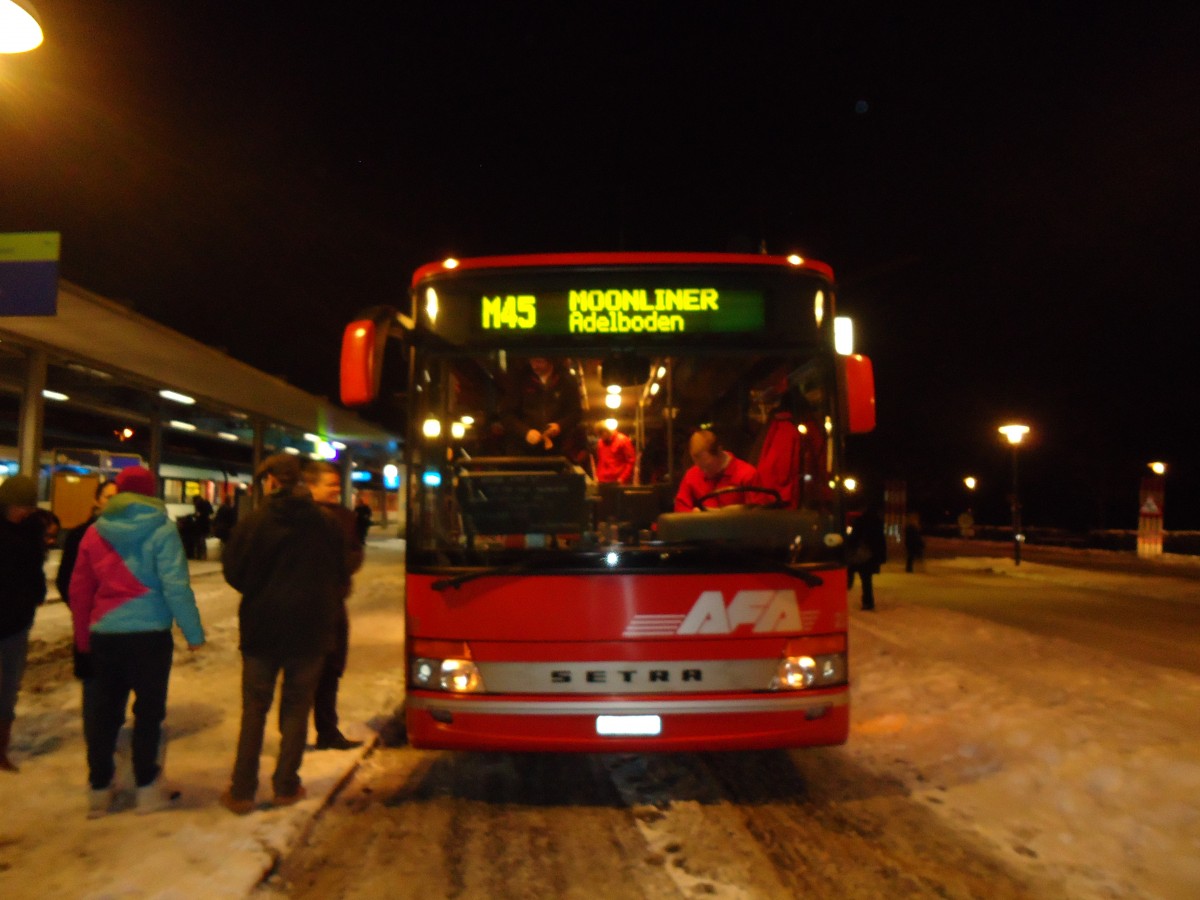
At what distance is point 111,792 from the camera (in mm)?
5391

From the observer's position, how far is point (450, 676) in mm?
5320

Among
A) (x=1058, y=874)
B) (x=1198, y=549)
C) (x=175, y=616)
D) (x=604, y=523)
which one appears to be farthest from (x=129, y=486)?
(x=1198, y=549)

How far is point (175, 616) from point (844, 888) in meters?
3.60

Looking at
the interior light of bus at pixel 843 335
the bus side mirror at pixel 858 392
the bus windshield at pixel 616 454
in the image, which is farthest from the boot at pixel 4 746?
the interior light of bus at pixel 843 335

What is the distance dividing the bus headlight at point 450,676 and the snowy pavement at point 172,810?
36.1 inches

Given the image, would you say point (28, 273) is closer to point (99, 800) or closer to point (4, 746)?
point (4, 746)

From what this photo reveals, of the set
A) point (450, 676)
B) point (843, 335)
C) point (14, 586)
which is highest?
point (843, 335)

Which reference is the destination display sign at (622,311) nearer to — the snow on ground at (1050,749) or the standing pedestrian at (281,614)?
the standing pedestrian at (281,614)

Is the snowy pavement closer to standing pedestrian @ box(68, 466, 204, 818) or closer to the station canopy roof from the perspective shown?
standing pedestrian @ box(68, 466, 204, 818)

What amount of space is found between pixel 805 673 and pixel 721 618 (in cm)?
55

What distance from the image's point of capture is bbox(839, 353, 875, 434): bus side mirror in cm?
559

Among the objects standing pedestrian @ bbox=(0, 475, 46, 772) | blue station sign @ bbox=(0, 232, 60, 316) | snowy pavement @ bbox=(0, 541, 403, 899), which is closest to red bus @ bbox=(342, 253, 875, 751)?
snowy pavement @ bbox=(0, 541, 403, 899)

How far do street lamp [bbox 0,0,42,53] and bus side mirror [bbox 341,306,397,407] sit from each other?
9.21 ft

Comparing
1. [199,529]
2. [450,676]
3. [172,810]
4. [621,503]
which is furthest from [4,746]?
[199,529]
